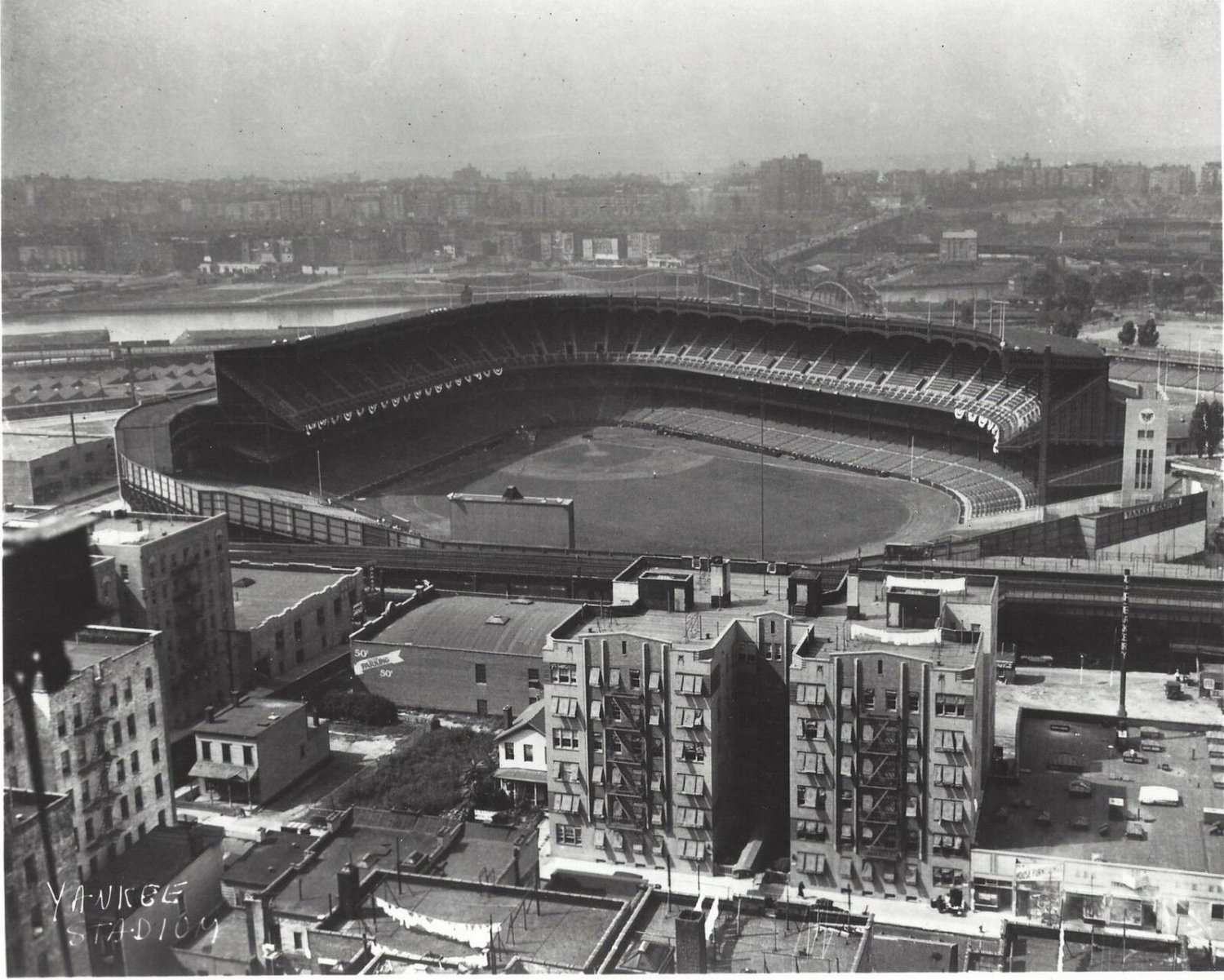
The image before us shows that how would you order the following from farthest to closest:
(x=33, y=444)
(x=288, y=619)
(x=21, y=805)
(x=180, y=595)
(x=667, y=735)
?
(x=33, y=444) < (x=288, y=619) < (x=180, y=595) < (x=667, y=735) < (x=21, y=805)

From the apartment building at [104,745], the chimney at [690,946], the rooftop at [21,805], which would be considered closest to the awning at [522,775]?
the apartment building at [104,745]

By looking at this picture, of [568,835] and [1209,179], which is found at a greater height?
[1209,179]

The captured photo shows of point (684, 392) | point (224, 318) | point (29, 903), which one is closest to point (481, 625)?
point (29, 903)

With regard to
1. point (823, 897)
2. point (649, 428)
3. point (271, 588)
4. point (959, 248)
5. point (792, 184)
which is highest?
point (792, 184)

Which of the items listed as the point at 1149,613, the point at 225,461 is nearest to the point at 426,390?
the point at 225,461

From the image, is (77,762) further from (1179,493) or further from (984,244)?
(984,244)

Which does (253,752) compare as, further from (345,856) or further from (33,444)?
(33,444)

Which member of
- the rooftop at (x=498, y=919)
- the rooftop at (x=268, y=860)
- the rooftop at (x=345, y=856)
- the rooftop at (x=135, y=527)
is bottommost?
the rooftop at (x=268, y=860)

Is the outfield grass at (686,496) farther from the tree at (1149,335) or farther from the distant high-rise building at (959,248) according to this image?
the distant high-rise building at (959,248)

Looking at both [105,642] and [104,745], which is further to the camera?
[105,642]
